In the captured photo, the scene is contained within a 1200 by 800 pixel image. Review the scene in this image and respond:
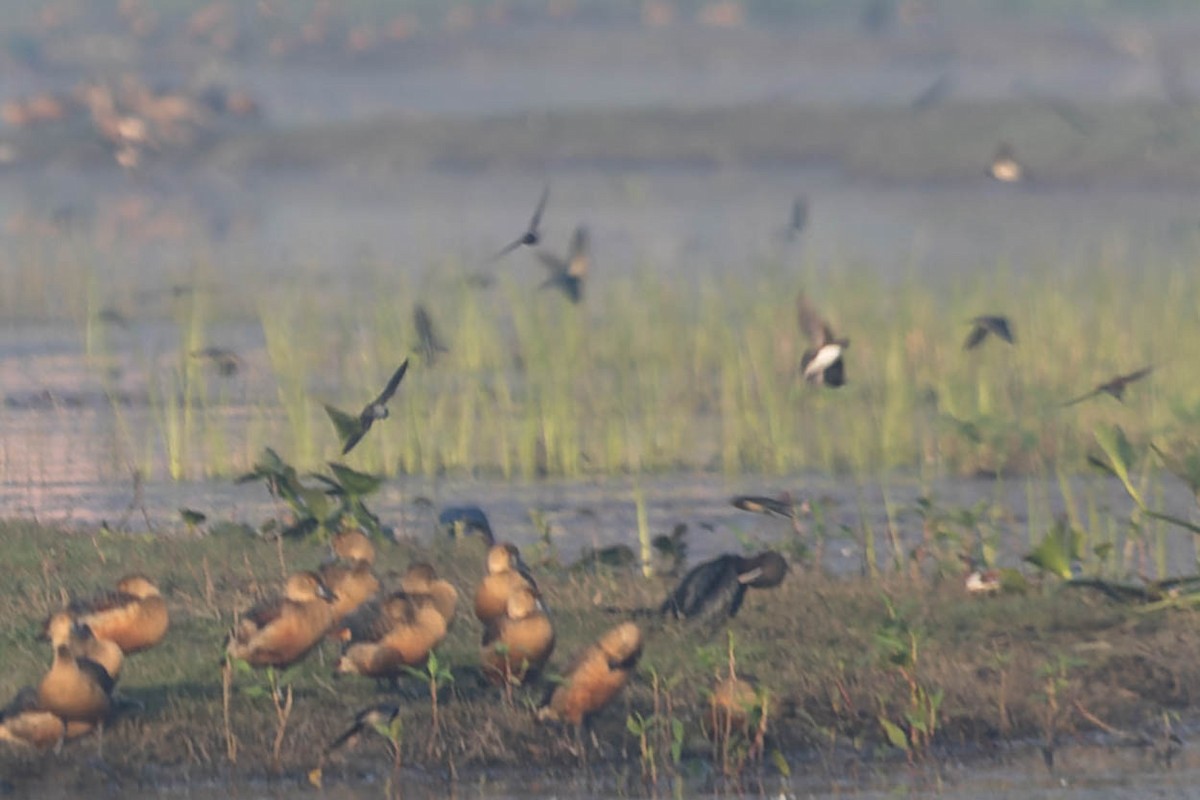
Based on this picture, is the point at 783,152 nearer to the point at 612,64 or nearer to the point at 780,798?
the point at 612,64

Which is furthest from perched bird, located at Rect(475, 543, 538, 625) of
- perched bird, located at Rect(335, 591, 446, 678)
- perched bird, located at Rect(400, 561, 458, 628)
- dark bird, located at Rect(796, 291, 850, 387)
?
dark bird, located at Rect(796, 291, 850, 387)

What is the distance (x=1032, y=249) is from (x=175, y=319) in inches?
213

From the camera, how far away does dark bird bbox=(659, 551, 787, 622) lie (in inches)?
266

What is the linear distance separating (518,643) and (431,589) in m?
0.39

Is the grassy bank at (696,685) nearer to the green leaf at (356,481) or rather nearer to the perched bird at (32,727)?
the perched bird at (32,727)

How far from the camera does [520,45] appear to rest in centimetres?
2570

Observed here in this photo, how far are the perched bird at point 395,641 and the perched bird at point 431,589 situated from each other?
4.2 inches

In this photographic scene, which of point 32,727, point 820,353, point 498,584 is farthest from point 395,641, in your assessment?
point 820,353

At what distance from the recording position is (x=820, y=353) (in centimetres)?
811

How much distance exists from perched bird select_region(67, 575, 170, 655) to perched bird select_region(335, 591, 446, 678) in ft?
1.70

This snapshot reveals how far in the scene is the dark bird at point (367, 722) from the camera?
568 cm

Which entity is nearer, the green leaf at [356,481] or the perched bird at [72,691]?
the perched bird at [72,691]

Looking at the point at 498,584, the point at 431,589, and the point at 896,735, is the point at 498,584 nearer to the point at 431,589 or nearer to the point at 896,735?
the point at 431,589

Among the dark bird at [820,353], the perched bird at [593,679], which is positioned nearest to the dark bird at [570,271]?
the dark bird at [820,353]
